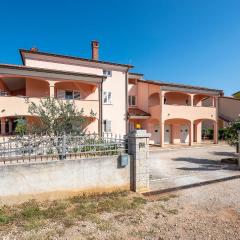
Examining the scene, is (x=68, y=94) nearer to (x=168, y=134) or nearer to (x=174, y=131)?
(x=168, y=134)

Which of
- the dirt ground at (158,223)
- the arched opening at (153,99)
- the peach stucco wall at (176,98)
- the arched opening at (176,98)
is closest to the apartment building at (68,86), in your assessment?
the arched opening at (153,99)

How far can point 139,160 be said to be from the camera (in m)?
8.56

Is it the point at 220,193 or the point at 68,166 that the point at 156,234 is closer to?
the point at 68,166

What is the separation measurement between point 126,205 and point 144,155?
2140 mm

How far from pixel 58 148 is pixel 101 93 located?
1263 cm

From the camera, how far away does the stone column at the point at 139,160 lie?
8523mm

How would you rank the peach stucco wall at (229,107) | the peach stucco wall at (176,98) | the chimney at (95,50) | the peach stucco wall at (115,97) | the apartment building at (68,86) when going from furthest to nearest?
the peach stucco wall at (229,107)
the peach stucco wall at (176,98)
the chimney at (95,50)
the peach stucco wall at (115,97)
the apartment building at (68,86)

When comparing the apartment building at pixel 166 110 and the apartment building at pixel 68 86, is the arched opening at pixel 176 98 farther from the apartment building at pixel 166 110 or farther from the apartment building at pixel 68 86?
the apartment building at pixel 68 86

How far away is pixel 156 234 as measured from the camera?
5.52m

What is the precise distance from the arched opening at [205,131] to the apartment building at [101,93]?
0.14 metres

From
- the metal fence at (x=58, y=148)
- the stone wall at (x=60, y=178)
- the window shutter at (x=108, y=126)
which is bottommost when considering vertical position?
the stone wall at (x=60, y=178)

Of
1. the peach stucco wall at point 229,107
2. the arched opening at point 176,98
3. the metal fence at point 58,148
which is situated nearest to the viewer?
the metal fence at point 58,148

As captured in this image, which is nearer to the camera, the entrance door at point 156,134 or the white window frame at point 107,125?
the white window frame at point 107,125

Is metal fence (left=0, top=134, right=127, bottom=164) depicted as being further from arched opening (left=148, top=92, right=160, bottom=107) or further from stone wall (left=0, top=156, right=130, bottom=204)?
arched opening (left=148, top=92, right=160, bottom=107)
